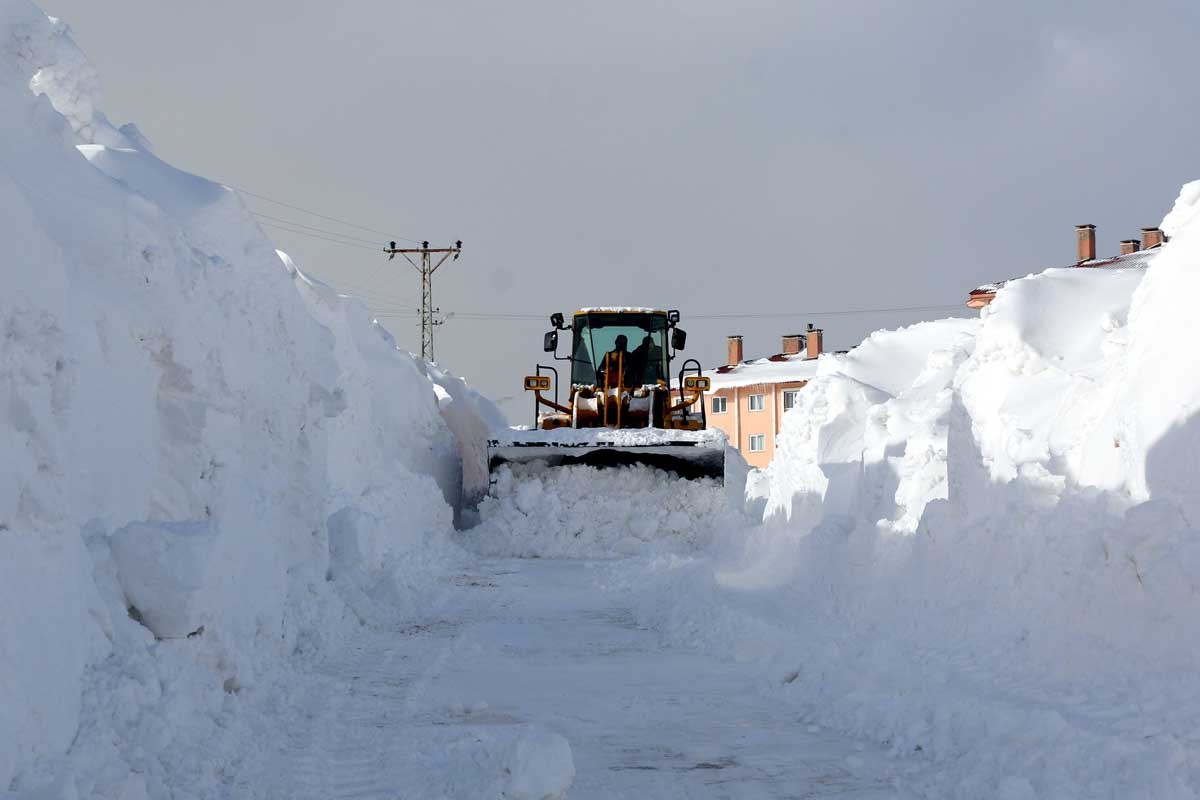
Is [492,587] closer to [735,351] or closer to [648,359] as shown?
[648,359]

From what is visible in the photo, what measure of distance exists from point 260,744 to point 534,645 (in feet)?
11.3

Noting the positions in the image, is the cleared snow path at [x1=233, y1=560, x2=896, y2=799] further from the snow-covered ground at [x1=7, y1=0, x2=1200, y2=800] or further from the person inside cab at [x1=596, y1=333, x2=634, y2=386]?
the person inside cab at [x1=596, y1=333, x2=634, y2=386]

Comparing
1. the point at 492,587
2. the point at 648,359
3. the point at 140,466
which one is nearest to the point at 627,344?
the point at 648,359

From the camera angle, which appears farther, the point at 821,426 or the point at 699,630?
the point at 821,426

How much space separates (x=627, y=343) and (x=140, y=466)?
14227mm

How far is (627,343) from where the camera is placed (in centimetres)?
2067

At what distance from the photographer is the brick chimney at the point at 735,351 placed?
6172cm

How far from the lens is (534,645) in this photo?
865 centimetres

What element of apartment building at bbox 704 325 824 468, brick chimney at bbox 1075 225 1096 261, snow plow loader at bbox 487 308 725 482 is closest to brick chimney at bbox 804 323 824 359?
apartment building at bbox 704 325 824 468

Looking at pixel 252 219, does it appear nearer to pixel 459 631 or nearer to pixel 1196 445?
pixel 459 631

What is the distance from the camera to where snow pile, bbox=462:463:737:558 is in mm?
17094

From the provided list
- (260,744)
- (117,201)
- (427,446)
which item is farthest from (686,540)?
(260,744)

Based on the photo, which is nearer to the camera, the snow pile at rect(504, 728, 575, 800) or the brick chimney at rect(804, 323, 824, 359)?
the snow pile at rect(504, 728, 575, 800)

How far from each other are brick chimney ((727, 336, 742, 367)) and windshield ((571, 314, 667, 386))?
41.2 m
